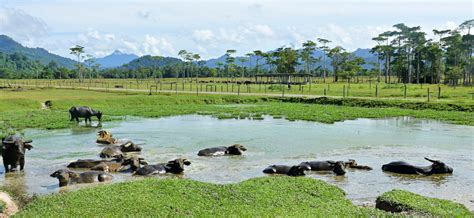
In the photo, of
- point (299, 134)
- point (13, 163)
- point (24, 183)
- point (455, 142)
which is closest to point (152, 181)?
point (24, 183)

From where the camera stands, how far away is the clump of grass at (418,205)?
11.6 metres

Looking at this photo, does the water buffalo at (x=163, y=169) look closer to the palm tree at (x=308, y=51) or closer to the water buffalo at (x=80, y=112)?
the water buffalo at (x=80, y=112)

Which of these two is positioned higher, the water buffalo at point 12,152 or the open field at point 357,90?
the open field at point 357,90

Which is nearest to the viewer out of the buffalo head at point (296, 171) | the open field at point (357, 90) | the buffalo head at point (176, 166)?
the buffalo head at point (296, 171)

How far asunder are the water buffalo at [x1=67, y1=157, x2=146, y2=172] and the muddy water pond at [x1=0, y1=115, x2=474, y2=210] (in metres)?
0.68

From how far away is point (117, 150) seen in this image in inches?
833

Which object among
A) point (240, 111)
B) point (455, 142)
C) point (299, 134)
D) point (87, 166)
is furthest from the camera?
point (240, 111)

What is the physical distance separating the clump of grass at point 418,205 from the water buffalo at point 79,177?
898 cm

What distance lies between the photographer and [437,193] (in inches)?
589

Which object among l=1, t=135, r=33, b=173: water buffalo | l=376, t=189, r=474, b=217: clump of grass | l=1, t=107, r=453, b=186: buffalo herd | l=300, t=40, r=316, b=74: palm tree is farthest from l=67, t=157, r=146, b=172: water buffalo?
l=300, t=40, r=316, b=74: palm tree

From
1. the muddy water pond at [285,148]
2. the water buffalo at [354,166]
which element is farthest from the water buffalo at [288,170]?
the water buffalo at [354,166]

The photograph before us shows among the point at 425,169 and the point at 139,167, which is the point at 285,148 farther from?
the point at 139,167

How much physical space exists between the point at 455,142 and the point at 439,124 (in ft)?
27.5

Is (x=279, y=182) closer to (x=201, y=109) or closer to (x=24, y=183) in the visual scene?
(x=24, y=183)
